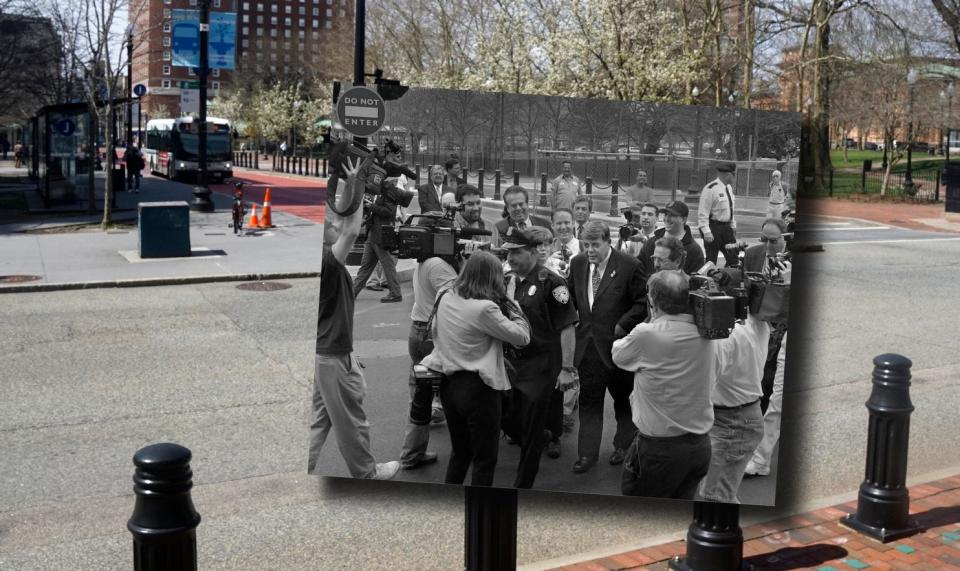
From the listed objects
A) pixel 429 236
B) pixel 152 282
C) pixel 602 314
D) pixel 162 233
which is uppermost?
pixel 429 236

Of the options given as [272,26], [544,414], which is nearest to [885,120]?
[544,414]

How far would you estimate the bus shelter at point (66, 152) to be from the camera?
2758 cm

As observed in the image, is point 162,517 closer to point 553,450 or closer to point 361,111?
point 553,450

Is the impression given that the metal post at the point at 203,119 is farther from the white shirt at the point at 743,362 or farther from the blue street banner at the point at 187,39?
the white shirt at the point at 743,362

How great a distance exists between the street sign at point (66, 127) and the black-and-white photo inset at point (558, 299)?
1049 inches

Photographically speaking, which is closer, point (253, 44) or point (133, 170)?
point (133, 170)

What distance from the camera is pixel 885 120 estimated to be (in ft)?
127

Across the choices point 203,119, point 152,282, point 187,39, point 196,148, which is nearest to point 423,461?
point 152,282

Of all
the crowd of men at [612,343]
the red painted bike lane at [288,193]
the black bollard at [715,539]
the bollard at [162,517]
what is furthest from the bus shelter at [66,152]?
the crowd of men at [612,343]

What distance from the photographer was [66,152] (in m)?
28.2

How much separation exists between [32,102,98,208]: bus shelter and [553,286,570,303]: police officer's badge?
26029mm

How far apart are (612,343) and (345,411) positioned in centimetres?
96

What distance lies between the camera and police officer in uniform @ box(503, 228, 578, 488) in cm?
353

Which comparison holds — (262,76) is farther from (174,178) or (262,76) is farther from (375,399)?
(375,399)
